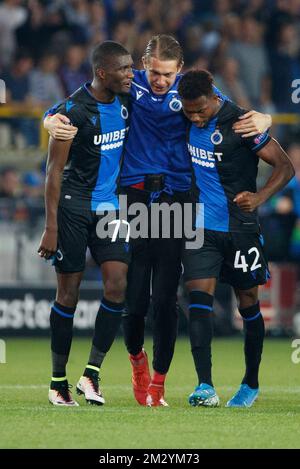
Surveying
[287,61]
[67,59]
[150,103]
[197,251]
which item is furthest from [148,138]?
[287,61]

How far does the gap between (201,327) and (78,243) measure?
2.98 ft

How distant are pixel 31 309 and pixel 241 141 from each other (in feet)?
21.1

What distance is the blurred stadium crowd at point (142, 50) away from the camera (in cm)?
1465

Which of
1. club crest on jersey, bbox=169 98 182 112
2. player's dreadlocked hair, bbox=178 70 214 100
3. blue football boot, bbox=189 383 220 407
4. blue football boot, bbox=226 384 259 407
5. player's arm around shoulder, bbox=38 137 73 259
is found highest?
player's dreadlocked hair, bbox=178 70 214 100

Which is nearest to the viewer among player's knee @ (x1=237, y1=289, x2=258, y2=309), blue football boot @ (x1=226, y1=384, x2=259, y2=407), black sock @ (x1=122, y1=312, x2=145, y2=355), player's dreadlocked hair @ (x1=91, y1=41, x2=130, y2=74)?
player's dreadlocked hair @ (x1=91, y1=41, x2=130, y2=74)

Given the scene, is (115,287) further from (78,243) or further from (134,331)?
(134,331)

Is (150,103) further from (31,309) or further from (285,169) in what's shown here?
(31,309)

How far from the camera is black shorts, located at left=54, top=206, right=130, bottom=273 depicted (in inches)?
314

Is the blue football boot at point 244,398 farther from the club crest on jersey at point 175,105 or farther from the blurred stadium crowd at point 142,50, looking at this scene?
the blurred stadium crowd at point 142,50

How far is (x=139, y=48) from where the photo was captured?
53.0 ft

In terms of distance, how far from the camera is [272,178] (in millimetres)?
8039

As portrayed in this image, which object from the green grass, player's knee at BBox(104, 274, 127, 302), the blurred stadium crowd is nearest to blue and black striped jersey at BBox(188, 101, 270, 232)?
player's knee at BBox(104, 274, 127, 302)

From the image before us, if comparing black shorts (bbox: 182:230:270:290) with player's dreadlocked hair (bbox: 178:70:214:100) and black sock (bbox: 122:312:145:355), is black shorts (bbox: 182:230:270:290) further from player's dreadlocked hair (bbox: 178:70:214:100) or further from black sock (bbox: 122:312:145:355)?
player's dreadlocked hair (bbox: 178:70:214:100)

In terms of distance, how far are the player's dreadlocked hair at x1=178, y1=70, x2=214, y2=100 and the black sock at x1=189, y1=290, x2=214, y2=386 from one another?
1194 mm
